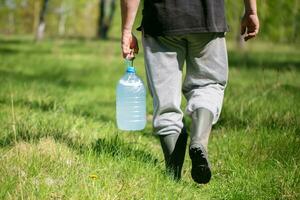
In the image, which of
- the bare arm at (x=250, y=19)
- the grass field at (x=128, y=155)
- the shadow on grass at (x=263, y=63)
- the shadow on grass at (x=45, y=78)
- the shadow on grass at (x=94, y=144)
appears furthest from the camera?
the shadow on grass at (x=263, y=63)

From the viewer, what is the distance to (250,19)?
11.0 feet

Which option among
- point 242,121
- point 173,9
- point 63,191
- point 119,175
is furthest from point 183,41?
point 242,121

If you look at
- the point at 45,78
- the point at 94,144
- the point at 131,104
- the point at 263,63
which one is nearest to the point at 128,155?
the point at 94,144

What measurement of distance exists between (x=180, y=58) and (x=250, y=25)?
1.70 ft

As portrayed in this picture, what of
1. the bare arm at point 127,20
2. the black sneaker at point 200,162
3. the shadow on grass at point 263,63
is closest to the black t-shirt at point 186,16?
the bare arm at point 127,20

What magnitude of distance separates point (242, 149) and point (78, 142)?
1.22 metres

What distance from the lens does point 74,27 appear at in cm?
7975

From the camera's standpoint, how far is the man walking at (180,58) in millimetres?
3078

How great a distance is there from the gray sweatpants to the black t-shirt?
0.09 m

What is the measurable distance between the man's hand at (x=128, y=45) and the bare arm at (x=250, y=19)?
2.44ft

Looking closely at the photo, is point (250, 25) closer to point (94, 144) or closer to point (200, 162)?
point (200, 162)

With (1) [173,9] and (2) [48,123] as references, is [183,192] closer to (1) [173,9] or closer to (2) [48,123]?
(1) [173,9]

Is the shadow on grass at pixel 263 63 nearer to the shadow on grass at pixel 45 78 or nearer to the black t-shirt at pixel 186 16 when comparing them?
the shadow on grass at pixel 45 78

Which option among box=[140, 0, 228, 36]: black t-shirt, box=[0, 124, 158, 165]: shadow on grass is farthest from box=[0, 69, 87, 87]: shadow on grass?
box=[140, 0, 228, 36]: black t-shirt
